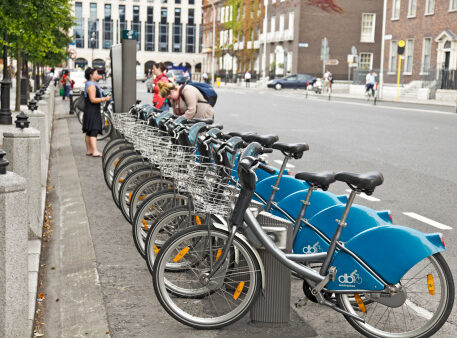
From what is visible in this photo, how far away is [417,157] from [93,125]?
637cm

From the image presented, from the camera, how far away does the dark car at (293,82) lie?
208 ft

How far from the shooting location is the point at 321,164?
12703 mm

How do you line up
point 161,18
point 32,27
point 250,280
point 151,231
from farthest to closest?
point 161,18 → point 32,27 → point 151,231 → point 250,280

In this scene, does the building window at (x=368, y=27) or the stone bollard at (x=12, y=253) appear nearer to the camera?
the stone bollard at (x=12, y=253)

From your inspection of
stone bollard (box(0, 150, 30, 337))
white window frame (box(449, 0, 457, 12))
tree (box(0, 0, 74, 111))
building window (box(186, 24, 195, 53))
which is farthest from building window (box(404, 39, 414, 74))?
building window (box(186, 24, 195, 53))

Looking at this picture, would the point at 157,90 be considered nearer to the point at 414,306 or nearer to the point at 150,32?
the point at 414,306

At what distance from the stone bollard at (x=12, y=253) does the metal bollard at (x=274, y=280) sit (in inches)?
57.3

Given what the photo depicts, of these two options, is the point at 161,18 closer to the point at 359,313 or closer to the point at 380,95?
the point at 380,95

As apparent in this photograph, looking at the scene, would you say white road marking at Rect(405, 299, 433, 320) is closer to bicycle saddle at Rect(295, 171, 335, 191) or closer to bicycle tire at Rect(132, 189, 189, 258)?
bicycle saddle at Rect(295, 171, 335, 191)

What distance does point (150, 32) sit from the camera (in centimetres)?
13212

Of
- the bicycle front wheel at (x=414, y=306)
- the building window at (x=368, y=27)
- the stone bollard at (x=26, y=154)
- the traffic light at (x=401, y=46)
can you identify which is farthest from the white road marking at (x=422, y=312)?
the building window at (x=368, y=27)

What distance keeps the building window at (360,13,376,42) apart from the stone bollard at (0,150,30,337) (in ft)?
224

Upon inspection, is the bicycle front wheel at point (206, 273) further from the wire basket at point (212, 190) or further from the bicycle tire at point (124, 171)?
the bicycle tire at point (124, 171)

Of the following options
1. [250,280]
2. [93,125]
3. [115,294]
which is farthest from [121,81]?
[250,280]
